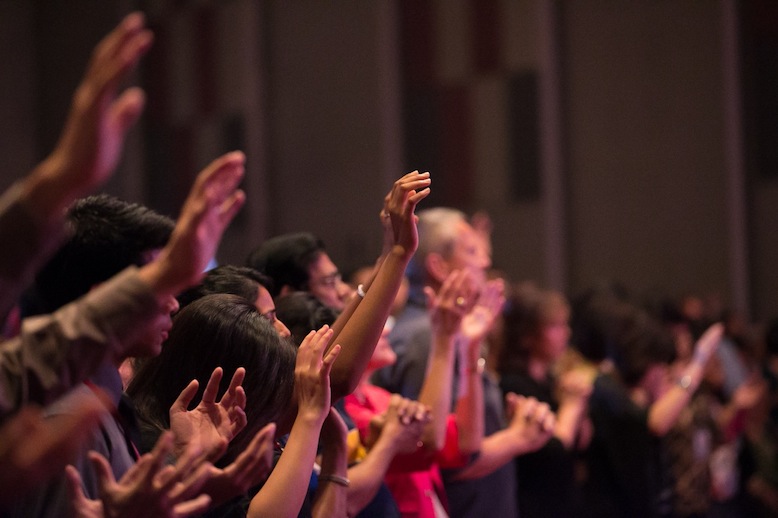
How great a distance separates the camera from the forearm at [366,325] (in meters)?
1.84

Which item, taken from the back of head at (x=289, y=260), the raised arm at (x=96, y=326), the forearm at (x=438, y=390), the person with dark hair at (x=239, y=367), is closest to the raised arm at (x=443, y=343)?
the forearm at (x=438, y=390)

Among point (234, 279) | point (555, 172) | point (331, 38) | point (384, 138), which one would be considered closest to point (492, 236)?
point (555, 172)

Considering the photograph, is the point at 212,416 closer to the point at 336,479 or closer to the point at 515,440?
the point at 336,479

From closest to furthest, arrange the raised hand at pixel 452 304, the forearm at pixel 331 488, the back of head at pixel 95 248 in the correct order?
the back of head at pixel 95 248 → the forearm at pixel 331 488 → the raised hand at pixel 452 304

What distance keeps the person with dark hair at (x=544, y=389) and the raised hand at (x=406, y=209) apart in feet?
4.84

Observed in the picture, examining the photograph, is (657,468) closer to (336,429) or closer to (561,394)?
(561,394)

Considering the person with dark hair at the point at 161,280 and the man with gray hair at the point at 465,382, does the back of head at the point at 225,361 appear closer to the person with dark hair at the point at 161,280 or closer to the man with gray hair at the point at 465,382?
the person with dark hair at the point at 161,280

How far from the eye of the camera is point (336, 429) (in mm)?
1859

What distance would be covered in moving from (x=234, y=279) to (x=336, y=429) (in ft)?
1.13

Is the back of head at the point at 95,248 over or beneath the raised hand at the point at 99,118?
beneath

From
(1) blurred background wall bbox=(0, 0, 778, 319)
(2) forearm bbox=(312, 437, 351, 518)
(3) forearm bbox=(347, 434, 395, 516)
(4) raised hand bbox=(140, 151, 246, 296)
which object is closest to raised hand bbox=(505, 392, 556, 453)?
(3) forearm bbox=(347, 434, 395, 516)

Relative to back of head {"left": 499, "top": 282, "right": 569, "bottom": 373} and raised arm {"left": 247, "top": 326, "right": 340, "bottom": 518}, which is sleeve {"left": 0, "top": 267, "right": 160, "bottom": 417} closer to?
raised arm {"left": 247, "top": 326, "right": 340, "bottom": 518}

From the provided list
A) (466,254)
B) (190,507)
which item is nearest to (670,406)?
(466,254)

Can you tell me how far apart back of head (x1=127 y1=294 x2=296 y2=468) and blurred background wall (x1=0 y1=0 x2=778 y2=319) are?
197 inches
